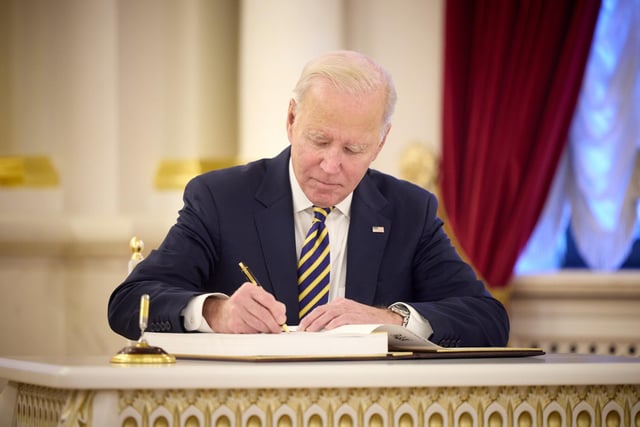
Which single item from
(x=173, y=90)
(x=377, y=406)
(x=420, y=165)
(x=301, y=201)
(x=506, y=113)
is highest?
(x=173, y=90)

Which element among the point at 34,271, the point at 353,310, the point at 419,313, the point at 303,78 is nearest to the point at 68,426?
the point at 353,310

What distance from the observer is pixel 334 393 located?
77.7 inches

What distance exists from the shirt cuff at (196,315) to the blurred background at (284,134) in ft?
9.85

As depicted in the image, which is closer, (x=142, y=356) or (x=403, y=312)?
(x=142, y=356)

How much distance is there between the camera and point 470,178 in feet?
18.6

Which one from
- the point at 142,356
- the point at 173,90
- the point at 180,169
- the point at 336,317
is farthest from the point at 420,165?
the point at 142,356

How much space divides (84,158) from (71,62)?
0.55 m

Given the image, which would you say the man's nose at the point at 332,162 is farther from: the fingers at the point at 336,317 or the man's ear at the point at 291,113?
the fingers at the point at 336,317

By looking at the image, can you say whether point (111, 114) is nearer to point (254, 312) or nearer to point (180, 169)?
point (180, 169)

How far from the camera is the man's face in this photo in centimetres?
301

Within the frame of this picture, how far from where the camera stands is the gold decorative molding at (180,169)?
226 inches

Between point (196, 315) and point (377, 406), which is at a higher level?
point (196, 315)

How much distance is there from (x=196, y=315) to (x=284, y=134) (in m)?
3.05

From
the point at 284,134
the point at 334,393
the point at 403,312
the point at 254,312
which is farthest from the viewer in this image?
the point at 284,134
